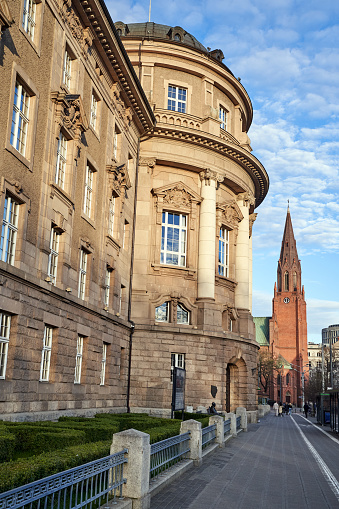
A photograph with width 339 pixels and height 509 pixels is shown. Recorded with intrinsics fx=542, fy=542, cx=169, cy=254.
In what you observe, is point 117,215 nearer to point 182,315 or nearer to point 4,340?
point 182,315

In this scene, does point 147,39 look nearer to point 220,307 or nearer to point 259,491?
point 220,307

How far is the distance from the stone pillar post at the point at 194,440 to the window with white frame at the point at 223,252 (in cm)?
2417

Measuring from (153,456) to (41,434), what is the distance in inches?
108

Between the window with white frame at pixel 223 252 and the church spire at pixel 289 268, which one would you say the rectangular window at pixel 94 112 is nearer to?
the window with white frame at pixel 223 252

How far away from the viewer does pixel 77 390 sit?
73.7 feet

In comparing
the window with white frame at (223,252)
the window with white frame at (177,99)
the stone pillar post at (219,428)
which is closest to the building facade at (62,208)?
the stone pillar post at (219,428)

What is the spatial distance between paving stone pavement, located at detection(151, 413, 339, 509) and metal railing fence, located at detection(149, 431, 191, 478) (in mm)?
451

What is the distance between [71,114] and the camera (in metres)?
21.8

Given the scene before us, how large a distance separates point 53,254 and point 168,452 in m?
10.4

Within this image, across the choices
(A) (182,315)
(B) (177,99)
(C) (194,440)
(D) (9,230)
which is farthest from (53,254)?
(B) (177,99)

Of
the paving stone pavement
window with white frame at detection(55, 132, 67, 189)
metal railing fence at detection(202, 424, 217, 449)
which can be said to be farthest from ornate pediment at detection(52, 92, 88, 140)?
the paving stone pavement

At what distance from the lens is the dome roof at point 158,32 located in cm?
3972

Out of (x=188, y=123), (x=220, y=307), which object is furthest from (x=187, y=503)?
(x=188, y=123)

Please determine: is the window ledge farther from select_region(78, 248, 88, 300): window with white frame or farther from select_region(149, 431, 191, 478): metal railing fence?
select_region(149, 431, 191, 478): metal railing fence
